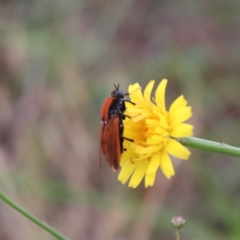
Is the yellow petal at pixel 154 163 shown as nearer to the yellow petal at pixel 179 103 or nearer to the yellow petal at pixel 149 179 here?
the yellow petal at pixel 149 179

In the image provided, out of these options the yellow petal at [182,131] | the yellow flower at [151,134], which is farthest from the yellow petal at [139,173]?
the yellow petal at [182,131]

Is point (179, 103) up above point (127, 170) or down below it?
above

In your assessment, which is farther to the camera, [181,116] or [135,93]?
[135,93]

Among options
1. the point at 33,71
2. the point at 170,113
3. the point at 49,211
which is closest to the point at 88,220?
the point at 49,211

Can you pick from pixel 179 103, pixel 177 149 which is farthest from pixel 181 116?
pixel 177 149

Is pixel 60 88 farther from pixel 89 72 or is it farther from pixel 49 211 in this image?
pixel 49 211

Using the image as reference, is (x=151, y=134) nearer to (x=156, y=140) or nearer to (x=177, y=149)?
(x=156, y=140)
